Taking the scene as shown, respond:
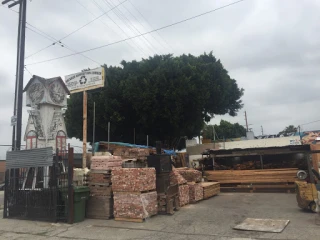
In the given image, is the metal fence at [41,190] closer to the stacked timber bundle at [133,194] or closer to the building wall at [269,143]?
the stacked timber bundle at [133,194]

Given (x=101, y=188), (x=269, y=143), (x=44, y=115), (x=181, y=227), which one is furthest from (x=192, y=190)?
(x=269, y=143)

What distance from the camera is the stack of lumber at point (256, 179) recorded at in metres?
17.5

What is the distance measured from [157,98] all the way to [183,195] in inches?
566

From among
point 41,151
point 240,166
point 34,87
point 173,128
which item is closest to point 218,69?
point 173,128

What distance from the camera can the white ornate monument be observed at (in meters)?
12.5

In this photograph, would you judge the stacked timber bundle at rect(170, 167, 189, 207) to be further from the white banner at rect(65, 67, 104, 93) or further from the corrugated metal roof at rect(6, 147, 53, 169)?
the white banner at rect(65, 67, 104, 93)

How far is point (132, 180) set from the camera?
401 inches

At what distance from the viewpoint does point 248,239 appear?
7.28 metres

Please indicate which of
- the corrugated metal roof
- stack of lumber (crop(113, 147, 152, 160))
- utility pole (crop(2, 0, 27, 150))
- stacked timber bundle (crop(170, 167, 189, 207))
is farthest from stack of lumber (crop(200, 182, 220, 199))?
utility pole (crop(2, 0, 27, 150))

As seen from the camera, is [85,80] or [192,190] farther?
[192,190]

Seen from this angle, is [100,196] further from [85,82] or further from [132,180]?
[85,82]

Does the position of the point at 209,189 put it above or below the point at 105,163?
below

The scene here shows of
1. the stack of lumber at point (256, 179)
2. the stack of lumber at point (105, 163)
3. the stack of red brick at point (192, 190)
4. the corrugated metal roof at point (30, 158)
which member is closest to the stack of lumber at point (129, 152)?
the stack of red brick at point (192, 190)

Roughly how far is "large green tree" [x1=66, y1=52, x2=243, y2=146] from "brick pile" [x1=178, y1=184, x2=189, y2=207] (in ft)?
42.3
